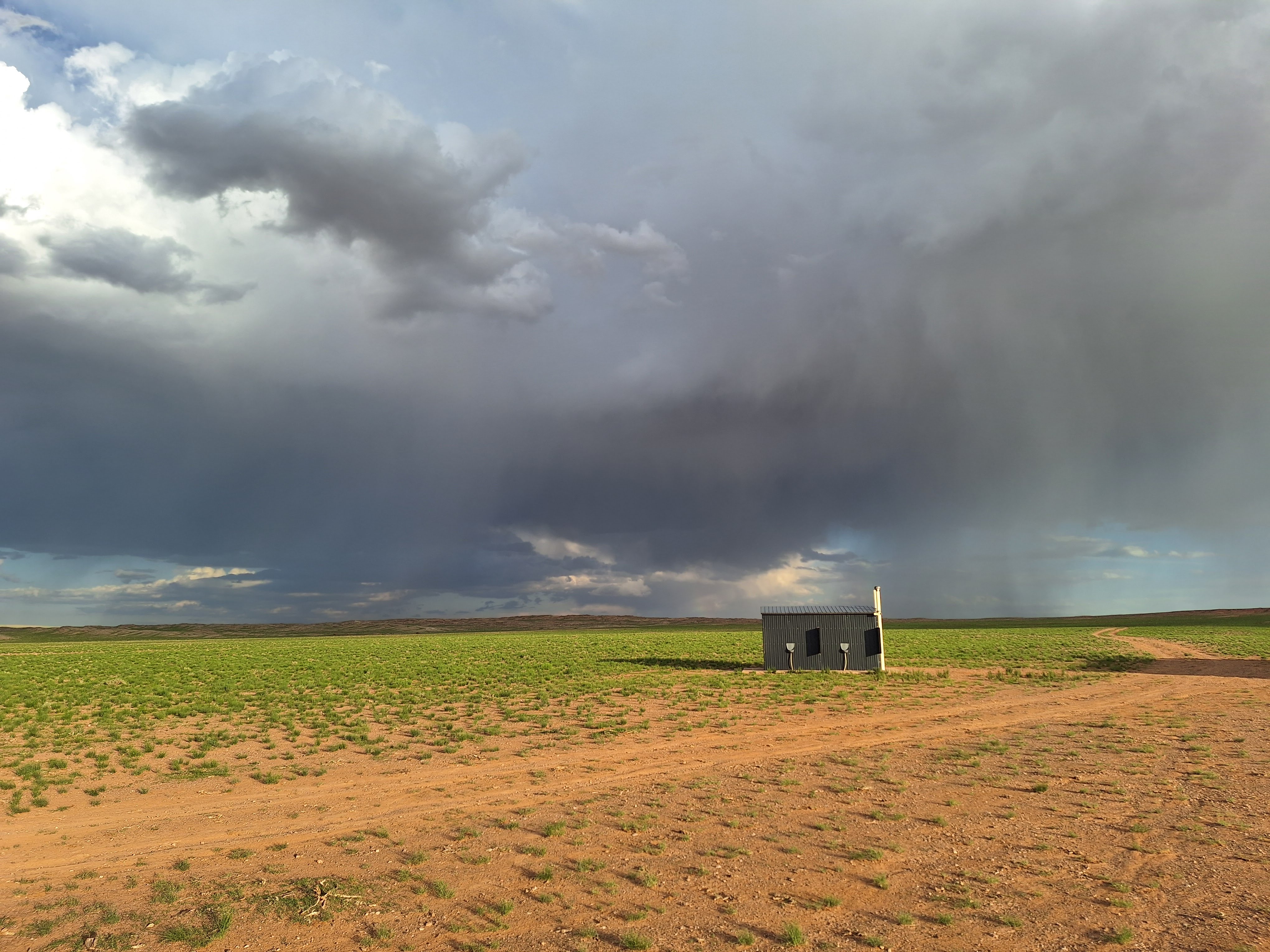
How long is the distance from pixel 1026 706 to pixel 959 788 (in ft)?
51.5

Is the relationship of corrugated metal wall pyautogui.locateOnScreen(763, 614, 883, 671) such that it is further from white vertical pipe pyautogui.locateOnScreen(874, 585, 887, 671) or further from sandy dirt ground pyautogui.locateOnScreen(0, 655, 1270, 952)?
sandy dirt ground pyautogui.locateOnScreen(0, 655, 1270, 952)

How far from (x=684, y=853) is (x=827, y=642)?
106ft

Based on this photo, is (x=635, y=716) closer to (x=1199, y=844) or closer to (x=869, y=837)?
(x=869, y=837)

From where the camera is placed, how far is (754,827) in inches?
559

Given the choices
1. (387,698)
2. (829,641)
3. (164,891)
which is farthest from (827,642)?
(164,891)

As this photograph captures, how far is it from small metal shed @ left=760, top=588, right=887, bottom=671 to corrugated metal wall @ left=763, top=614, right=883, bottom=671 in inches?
0.7

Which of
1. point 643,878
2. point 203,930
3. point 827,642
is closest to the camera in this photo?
point 203,930

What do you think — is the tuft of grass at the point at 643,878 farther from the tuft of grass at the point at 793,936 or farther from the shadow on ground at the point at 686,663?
the shadow on ground at the point at 686,663

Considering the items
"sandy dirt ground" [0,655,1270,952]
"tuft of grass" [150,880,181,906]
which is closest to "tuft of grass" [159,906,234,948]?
"sandy dirt ground" [0,655,1270,952]

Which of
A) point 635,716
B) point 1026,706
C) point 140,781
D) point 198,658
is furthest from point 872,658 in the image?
point 198,658

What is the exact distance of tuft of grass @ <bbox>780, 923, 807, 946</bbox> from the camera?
9.39 m

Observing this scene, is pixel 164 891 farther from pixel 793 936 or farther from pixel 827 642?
pixel 827 642

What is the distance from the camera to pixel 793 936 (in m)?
9.47

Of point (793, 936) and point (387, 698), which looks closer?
point (793, 936)
